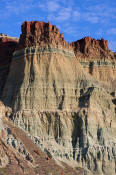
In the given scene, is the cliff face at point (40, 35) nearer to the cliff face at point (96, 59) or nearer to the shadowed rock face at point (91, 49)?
the cliff face at point (96, 59)

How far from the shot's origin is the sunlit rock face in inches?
3233

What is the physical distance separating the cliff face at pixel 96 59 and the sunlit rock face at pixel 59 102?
15.2 feet

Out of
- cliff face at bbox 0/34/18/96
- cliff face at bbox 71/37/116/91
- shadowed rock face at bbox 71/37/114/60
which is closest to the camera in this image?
cliff face at bbox 71/37/116/91

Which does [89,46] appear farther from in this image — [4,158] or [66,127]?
[4,158]

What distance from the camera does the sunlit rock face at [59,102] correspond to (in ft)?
269

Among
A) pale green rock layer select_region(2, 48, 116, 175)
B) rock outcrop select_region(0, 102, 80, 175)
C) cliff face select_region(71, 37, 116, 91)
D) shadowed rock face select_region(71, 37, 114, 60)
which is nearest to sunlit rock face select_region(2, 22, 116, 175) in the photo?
pale green rock layer select_region(2, 48, 116, 175)

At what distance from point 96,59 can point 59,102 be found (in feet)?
54.7

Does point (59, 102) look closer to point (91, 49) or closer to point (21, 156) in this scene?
point (21, 156)

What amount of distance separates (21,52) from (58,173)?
85.9 ft

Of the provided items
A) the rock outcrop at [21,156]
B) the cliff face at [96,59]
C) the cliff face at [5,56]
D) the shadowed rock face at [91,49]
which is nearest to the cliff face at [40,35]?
the cliff face at [96,59]

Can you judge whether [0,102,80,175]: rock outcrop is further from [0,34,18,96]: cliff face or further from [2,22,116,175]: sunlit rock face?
[0,34,18,96]: cliff face

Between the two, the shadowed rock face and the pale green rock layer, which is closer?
the pale green rock layer

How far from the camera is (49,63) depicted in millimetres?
89500

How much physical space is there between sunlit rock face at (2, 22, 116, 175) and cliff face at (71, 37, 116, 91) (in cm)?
463
